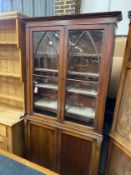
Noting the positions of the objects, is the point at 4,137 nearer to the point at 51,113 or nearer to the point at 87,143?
the point at 51,113

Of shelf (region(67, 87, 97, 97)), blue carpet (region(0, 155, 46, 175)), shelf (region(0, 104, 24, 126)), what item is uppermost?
shelf (region(67, 87, 97, 97))

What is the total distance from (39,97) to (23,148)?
0.82 m

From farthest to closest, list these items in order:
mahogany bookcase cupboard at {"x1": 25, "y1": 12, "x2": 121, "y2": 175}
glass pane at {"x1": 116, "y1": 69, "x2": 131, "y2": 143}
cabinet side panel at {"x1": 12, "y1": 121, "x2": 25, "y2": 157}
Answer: cabinet side panel at {"x1": 12, "y1": 121, "x2": 25, "y2": 157} < mahogany bookcase cupboard at {"x1": 25, "y1": 12, "x2": 121, "y2": 175} < glass pane at {"x1": 116, "y1": 69, "x2": 131, "y2": 143}

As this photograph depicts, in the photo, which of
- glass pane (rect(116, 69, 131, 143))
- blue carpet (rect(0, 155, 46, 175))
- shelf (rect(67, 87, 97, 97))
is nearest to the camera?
blue carpet (rect(0, 155, 46, 175))

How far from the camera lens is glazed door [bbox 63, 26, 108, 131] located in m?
1.60

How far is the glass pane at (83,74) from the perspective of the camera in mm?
1626

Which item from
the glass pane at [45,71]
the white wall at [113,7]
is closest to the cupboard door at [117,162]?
the glass pane at [45,71]

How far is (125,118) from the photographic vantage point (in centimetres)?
150

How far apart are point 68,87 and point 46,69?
0.38 meters

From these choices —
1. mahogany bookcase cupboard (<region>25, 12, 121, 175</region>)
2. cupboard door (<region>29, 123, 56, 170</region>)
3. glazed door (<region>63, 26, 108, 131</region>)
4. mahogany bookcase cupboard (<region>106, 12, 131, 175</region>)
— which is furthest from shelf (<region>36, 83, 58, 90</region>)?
mahogany bookcase cupboard (<region>106, 12, 131, 175</region>)

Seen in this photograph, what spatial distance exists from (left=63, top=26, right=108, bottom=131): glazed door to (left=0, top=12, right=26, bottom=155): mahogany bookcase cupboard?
0.69m

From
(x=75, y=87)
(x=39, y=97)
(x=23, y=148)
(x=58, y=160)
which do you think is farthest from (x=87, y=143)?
(x=23, y=148)

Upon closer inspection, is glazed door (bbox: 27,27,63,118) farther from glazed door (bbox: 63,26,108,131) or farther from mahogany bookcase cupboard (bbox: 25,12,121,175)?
glazed door (bbox: 63,26,108,131)

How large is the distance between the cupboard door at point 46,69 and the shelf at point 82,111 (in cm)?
17
